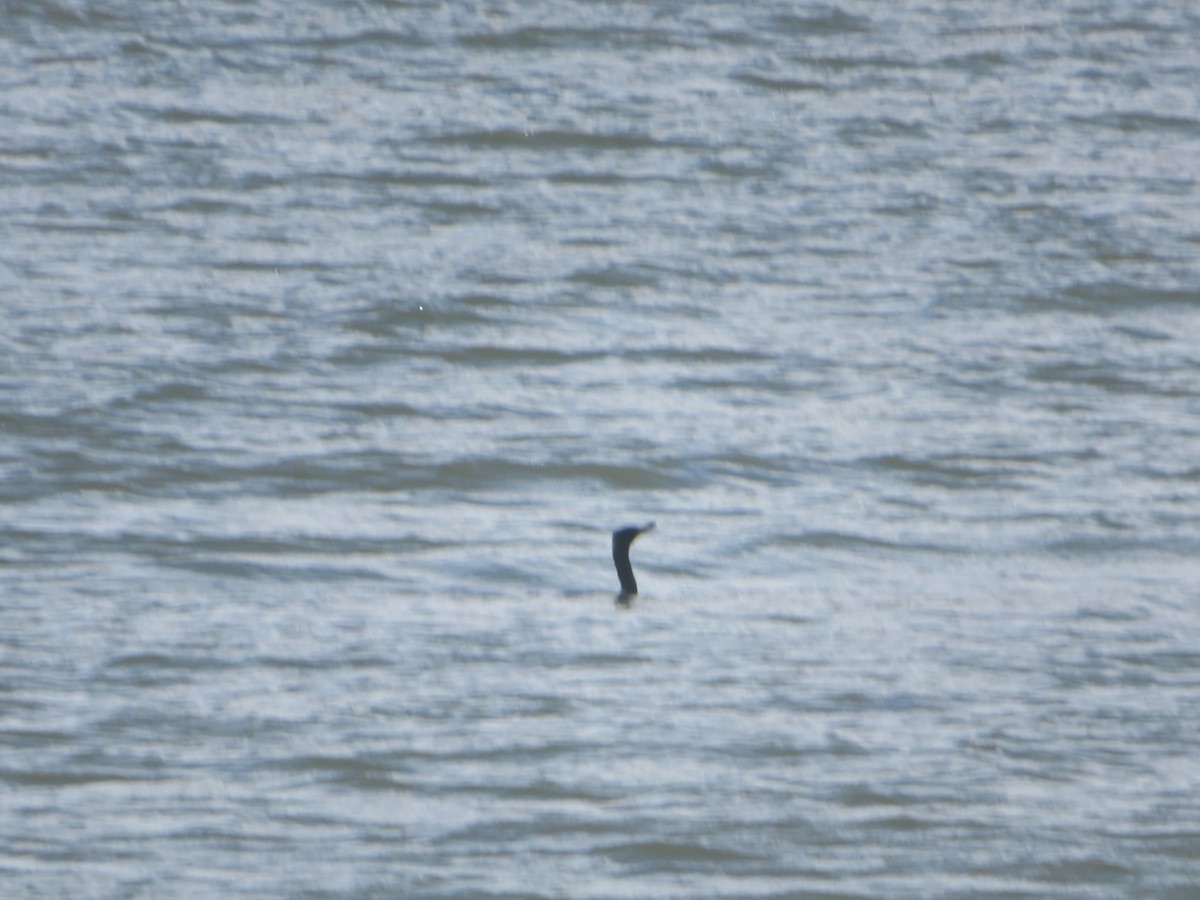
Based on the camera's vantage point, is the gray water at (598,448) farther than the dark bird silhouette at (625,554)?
No

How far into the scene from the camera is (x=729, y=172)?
12.3 meters

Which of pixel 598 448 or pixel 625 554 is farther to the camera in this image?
pixel 598 448

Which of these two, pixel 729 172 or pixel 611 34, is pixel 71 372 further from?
pixel 611 34

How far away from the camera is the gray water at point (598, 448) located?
5438 mm

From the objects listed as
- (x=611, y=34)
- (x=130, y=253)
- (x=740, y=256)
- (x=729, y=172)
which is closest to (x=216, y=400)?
Answer: (x=130, y=253)

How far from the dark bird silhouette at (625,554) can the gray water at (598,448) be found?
0.23 ft

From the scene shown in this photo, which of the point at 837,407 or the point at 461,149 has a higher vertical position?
the point at 461,149

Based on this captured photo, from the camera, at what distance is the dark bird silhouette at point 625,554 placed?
22.3 feet

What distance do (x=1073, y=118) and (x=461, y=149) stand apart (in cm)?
358

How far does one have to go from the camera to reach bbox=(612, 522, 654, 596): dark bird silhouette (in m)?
6.80

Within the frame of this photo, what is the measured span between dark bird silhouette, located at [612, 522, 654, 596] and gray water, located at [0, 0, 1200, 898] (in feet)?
0.23

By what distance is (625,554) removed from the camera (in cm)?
684

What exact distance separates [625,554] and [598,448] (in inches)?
72.1

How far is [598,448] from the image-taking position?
864cm
